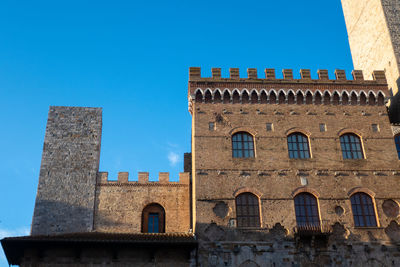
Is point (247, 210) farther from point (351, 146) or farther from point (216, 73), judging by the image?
point (216, 73)

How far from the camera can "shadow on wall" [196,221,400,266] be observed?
1802 cm

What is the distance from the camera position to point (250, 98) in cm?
2139

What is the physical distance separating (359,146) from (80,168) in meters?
13.9

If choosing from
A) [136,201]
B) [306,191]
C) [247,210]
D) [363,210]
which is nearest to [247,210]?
[247,210]

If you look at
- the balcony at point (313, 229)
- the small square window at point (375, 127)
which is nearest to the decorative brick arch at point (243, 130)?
the balcony at point (313, 229)

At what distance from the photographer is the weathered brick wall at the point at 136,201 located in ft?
70.4

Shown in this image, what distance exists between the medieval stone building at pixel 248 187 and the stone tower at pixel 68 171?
52mm

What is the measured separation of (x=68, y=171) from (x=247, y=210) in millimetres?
9516

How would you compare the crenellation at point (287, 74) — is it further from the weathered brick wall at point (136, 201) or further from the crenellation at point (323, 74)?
the weathered brick wall at point (136, 201)

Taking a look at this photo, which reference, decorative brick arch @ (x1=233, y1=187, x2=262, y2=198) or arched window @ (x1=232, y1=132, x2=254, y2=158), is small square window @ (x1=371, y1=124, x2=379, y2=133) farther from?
decorative brick arch @ (x1=233, y1=187, x2=262, y2=198)

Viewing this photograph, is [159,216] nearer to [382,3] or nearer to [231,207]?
[231,207]

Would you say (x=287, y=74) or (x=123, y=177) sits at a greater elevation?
(x=287, y=74)

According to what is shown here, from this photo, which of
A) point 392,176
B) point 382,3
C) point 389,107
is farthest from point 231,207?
point 382,3

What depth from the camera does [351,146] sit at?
821 inches
